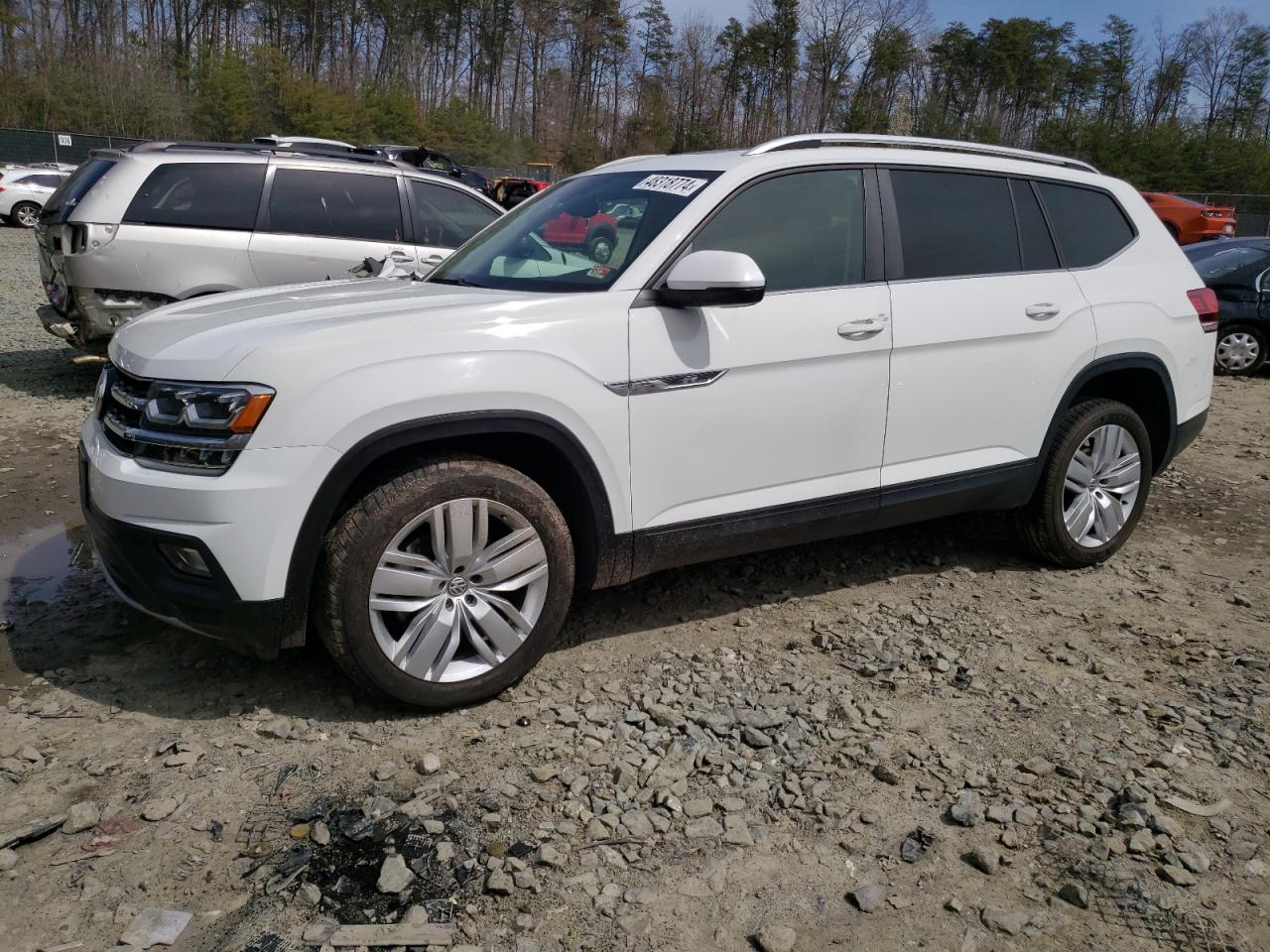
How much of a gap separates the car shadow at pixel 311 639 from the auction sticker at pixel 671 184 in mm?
1695

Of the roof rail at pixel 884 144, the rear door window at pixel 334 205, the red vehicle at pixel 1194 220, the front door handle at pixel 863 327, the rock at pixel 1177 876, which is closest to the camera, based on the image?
the rock at pixel 1177 876

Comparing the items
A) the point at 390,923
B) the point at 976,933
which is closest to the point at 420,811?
the point at 390,923

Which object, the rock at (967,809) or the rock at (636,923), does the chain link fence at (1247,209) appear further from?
the rock at (636,923)

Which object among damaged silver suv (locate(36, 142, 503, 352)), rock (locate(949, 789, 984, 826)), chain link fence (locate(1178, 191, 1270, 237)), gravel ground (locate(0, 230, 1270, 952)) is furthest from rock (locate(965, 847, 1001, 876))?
chain link fence (locate(1178, 191, 1270, 237))

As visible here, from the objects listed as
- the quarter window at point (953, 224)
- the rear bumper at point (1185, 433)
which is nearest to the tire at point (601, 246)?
the quarter window at point (953, 224)

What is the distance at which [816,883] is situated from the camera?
253 cm

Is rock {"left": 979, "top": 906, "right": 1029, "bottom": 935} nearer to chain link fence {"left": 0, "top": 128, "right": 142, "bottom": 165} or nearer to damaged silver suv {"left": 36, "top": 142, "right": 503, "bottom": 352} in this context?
damaged silver suv {"left": 36, "top": 142, "right": 503, "bottom": 352}

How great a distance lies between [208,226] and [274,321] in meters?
4.73

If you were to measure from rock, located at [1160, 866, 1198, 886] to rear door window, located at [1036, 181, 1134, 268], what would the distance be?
2.74 m

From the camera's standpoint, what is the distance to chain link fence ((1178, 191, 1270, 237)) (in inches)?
1492

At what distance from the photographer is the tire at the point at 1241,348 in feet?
35.1

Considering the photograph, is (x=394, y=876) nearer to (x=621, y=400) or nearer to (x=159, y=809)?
(x=159, y=809)

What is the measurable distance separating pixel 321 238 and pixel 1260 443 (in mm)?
7343

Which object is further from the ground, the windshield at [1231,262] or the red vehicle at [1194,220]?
the red vehicle at [1194,220]
